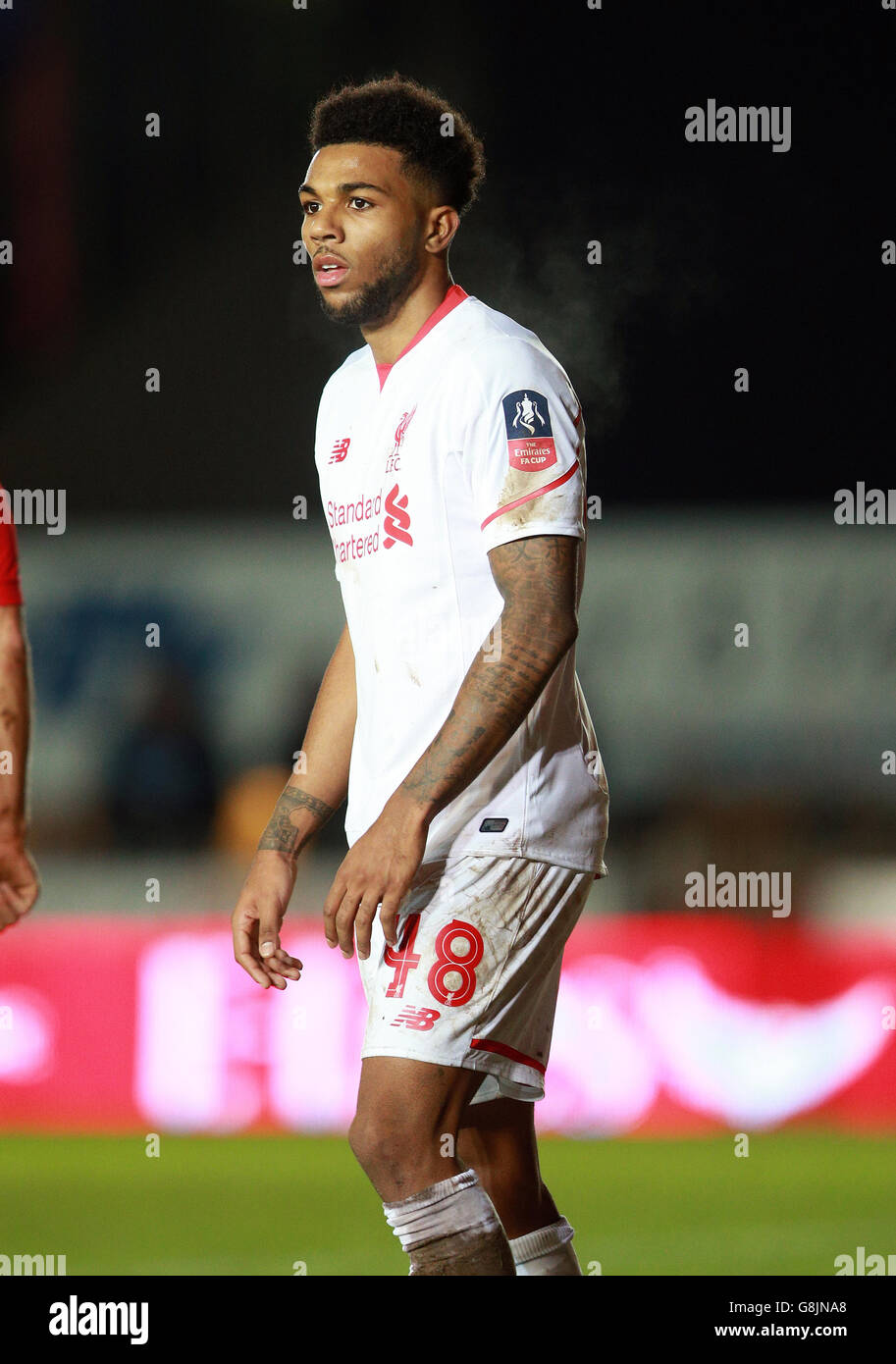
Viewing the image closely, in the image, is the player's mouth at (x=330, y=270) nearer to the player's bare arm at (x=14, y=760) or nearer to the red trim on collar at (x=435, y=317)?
the red trim on collar at (x=435, y=317)

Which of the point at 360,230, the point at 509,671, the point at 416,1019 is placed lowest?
the point at 416,1019

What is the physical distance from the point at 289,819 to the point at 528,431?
31.5 inches

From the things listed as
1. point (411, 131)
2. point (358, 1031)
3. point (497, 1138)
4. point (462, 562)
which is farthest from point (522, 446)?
point (358, 1031)

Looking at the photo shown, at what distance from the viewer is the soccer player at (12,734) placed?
328 centimetres

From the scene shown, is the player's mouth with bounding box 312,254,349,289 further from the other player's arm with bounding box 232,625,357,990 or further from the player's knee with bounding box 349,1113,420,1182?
the player's knee with bounding box 349,1113,420,1182

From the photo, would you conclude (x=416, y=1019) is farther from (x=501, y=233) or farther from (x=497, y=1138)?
(x=501, y=233)

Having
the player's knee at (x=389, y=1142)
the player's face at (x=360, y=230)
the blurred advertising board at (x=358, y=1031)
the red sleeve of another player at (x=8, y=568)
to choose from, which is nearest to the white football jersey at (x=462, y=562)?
the player's face at (x=360, y=230)

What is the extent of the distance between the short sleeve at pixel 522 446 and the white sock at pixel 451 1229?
0.97 meters

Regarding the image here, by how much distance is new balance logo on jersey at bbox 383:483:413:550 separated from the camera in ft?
8.75

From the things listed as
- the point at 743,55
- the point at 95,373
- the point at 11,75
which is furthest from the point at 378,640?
the point at 95,373

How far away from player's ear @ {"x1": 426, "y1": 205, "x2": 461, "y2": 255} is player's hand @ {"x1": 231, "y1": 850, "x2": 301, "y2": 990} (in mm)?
1087

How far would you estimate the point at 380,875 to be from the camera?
237 centimetres

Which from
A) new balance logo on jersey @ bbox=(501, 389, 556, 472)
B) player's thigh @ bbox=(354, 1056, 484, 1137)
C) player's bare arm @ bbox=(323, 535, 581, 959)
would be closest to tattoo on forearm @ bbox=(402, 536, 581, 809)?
player's bare arm @ bbox=(323, 535, 581, 959)

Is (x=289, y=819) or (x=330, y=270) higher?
(x=330, y=270)
